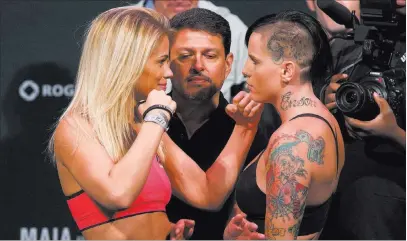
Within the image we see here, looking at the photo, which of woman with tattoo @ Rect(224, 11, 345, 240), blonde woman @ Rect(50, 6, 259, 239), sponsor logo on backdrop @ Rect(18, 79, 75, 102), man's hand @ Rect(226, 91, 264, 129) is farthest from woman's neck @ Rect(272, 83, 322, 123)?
sponsor logo on backdrop @ Rect(18, 79, 75, 102)

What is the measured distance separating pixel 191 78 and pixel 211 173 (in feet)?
1.52

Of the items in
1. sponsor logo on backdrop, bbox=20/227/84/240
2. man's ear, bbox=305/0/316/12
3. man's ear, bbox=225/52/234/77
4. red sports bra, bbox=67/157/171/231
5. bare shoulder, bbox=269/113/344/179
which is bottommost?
sponsor logo on backdrop, bbox=20/227/84/240

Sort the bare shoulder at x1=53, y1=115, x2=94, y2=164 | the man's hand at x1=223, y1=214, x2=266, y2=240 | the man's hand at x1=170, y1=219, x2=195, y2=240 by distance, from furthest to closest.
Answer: the man's hand at x1=170, y1=219, x2=195, y2=240, the man's hand at x1=223, y1=214, x2=266, y2=240, the bare shoulder at x1=53, y1=115, x2=94, y2=164

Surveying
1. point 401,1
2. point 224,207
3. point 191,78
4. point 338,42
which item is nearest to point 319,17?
point 338,42

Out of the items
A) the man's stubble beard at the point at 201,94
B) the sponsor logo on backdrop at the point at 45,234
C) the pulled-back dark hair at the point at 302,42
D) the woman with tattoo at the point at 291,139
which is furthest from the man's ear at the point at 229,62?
the sponsor logo on backdrop at the point at 45,234

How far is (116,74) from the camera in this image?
345cm

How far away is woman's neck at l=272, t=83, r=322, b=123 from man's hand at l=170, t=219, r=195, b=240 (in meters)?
0.70

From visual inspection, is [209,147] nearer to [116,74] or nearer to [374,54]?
[116,74]

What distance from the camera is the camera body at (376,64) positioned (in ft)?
11.7

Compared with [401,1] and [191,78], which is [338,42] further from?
[191,78]

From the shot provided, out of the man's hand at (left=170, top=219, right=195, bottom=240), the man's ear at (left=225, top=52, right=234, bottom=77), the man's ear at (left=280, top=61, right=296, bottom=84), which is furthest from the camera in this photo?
the man's ear at (left=225, top=52, right=234, bottom=77)

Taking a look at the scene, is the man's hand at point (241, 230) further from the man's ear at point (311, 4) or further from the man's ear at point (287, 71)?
the man's ear at point (311, 4)

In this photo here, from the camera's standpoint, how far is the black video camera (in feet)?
11.9

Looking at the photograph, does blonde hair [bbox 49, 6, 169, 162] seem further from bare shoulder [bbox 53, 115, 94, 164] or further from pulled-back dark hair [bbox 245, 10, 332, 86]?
pulled-back dark hair [bbox 245, 10, 332, 86]
